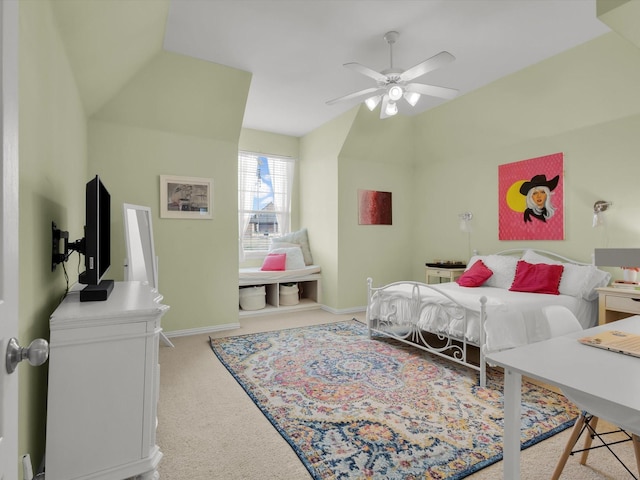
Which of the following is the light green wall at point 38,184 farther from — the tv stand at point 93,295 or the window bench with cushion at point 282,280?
the window bench with cushion at point 282,280

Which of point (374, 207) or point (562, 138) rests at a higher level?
point (562, 138)

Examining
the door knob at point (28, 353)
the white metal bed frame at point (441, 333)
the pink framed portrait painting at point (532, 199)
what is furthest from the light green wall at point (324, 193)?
the door knob at point (28, 353)

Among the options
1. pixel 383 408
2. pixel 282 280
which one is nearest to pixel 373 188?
pixel 282 280

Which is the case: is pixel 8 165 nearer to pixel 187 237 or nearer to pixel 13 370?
pixel 13 370

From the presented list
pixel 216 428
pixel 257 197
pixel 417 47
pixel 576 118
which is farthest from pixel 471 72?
pixel 216 428

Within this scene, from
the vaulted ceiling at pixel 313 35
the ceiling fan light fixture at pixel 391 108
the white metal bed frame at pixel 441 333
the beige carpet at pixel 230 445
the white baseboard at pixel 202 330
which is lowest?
the beige carpet at pixel 230 445

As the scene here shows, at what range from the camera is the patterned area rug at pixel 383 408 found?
1727 millimetres

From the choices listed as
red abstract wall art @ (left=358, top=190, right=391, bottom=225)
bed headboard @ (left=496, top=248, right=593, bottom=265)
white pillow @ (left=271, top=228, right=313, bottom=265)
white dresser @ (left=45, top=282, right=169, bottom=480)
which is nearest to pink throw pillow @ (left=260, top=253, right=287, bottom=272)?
white pillow @ (left=271, top=228, right=313, bottom=265)

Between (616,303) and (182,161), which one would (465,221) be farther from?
(182,161)

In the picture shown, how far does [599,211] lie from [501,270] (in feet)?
3.54

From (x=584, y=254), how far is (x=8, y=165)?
4.50 meters

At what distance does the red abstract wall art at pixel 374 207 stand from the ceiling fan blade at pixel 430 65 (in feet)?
8.14

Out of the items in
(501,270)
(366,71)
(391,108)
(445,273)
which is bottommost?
(445,273)

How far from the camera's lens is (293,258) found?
5312 millimetres
